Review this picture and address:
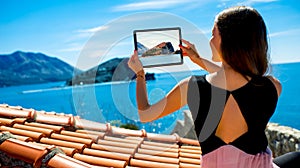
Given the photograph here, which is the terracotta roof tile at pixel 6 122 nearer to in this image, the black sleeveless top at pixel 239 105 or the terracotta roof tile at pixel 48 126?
the terracotta roof tile at pixel 48 126

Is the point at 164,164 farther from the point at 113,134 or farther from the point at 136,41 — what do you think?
the point at 136,41

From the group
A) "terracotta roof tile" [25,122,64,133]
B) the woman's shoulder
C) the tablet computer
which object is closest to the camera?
the woman's shoulder

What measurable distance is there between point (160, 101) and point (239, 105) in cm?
33

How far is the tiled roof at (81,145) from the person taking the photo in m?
2.02

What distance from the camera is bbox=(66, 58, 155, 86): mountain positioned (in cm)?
182

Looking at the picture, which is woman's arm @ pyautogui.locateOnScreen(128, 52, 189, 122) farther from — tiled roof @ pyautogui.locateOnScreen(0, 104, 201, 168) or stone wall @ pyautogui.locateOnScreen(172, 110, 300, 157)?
stone wall @ pyautogui.locateOnScreen(172, 110, 300, 157)

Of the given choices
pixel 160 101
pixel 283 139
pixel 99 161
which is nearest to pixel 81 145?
pixel 99 161

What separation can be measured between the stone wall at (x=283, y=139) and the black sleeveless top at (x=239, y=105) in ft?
19.4

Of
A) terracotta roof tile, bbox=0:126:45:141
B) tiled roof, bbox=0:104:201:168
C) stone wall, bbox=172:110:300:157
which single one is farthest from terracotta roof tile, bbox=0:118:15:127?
stone wall, bbox=172:110:300:157

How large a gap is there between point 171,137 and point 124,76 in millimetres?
1982

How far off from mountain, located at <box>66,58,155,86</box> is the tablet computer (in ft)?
0.30

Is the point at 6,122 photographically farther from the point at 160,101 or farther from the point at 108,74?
the point at 160,101

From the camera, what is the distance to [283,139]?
7.58m

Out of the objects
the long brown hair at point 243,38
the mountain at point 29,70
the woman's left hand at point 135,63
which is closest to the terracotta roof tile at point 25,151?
the woman's left hand at point 135,63
